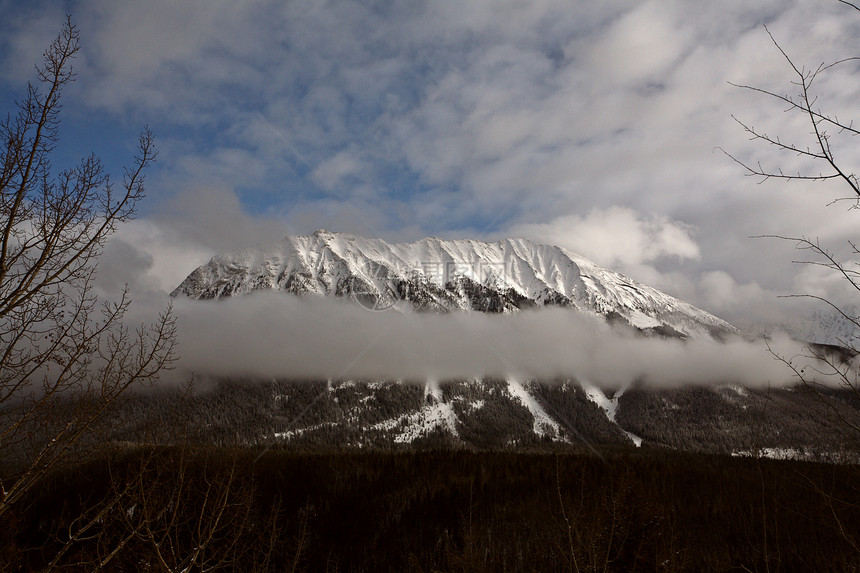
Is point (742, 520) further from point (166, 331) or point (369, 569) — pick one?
point (166, 331)

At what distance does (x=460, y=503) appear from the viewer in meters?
75.3

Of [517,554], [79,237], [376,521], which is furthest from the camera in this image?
[376,521]

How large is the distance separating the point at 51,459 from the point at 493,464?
306ft

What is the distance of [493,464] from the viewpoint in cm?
9175

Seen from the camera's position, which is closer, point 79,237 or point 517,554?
point 79,237

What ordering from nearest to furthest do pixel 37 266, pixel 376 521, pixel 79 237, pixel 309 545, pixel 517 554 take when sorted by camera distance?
pixel 37 266
pixel 79 237
pixel 517 554
pixel 309 545
pixel 376 521

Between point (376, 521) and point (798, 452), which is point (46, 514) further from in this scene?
point (798, 452)

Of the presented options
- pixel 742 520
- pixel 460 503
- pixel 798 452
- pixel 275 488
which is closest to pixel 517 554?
pixel 460 503

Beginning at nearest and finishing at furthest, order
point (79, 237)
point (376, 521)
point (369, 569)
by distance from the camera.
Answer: point (79, 237), point (369, 569), point (376, 521)

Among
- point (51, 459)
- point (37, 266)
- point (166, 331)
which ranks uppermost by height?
point (37, 266)

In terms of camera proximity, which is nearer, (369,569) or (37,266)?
(37,266)

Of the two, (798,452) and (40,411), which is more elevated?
(40,411)

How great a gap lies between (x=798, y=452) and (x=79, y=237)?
259 meters

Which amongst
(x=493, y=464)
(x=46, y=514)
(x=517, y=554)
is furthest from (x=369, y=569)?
(x=46, y=514)
